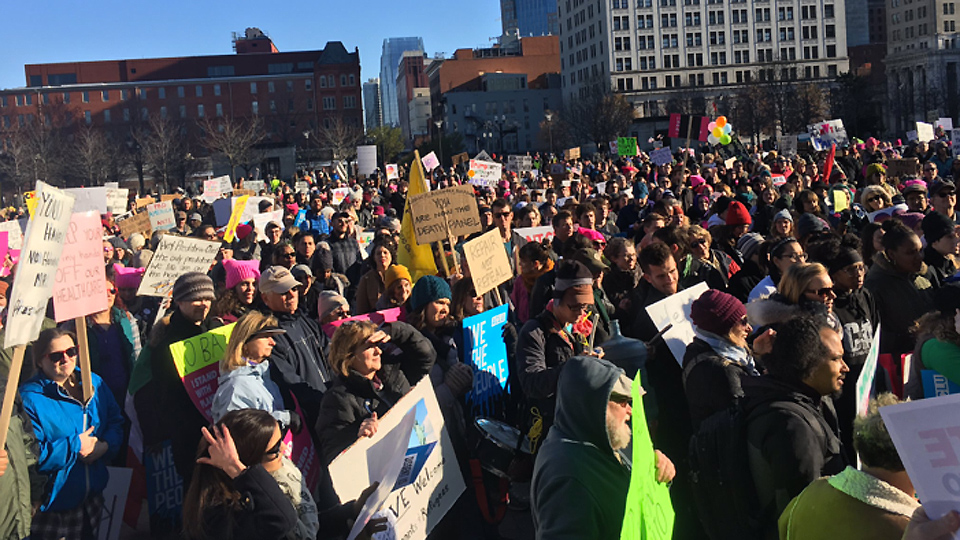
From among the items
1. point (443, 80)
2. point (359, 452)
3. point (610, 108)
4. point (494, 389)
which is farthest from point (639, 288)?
point (443, 80)

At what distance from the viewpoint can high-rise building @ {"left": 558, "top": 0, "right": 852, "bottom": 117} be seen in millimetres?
111500

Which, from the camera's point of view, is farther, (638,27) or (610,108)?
(638,27)

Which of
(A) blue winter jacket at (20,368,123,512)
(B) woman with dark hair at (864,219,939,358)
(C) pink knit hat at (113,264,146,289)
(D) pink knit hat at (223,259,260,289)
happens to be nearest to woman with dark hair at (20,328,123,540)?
(A) blue winter jacket at (20,368,123,512)

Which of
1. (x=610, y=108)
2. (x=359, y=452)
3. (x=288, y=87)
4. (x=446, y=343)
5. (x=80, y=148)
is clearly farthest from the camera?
(x=288, y=87)

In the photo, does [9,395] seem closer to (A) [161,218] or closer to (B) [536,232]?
(B) [536,232]

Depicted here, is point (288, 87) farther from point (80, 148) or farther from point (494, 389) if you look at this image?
point (494, 389)

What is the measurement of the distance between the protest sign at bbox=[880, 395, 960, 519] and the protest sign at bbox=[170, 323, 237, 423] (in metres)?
3.85

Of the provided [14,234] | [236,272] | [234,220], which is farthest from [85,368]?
[234,220]

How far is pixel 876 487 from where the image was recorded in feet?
8.13

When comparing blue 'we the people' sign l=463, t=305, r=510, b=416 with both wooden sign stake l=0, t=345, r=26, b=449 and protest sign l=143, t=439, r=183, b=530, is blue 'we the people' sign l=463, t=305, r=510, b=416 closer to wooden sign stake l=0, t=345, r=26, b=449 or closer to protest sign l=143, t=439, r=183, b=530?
protest sign l=143, t=439, r=183, b=530

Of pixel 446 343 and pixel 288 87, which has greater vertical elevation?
pixel 288 87

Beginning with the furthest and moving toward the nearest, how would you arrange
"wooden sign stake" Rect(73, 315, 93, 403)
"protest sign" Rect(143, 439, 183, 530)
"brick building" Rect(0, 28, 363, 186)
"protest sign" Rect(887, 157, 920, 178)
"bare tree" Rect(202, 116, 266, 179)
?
"brick building" Rect(0, 28, 363, 186) → "bare tree" Rect(202, 116, 266, 179) → "protest sign" Rect(887, 157, 920, 178) → "protest sign" Rect(143, 439, 183, 530) → "wooden sign stake" Rect(73, 315, 93, 403)

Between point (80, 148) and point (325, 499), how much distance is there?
85.1 meters

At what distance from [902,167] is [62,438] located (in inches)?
576
